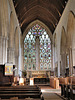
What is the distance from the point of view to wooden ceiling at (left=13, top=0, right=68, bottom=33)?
74.1 ft

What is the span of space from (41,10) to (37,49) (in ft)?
23.4

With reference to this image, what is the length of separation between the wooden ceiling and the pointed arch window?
1705 millimetres

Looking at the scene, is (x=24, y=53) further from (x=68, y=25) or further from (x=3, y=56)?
(x=3, y=56)

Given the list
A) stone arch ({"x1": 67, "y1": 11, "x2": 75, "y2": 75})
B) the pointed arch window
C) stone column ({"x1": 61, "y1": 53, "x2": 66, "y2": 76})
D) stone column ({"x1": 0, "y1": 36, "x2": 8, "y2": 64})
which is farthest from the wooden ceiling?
stone column ({"x1": 0, "y1": 36, "x2": 8, "y2": 64})

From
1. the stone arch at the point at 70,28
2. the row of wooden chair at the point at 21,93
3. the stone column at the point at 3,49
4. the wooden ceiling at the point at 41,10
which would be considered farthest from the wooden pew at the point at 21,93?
the wooden ceiling at the point at 41,10

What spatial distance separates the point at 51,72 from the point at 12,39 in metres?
12.1

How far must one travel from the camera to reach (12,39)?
21.1 meters

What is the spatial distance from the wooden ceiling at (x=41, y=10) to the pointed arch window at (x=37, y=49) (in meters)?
1.71

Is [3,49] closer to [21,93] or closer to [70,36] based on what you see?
[70,36]

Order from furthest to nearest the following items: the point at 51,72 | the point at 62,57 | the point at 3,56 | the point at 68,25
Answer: the point at 51,72 < the point at 62,57 < the point at 68,25 < the point at 3,56

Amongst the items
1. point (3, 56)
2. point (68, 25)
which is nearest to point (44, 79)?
point (68, 25)

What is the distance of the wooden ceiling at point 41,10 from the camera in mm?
22578

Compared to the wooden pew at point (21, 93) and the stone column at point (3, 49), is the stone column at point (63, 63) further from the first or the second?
the wooden pew at point (21, 93)

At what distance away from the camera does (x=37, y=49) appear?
31750 mm
